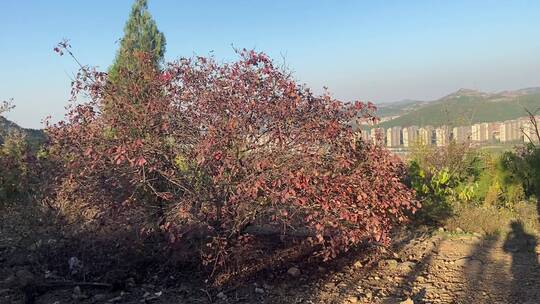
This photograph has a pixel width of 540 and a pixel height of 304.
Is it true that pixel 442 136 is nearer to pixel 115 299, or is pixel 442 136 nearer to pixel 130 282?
pixel 130 282

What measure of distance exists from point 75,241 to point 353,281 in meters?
3.06

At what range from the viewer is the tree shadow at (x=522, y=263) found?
4.45 metres

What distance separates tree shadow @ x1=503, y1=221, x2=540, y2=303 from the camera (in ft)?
14.6

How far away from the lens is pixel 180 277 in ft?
16.4

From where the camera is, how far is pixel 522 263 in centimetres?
537

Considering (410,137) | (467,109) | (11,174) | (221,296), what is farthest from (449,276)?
(11,174)

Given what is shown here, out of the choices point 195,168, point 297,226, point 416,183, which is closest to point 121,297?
point 195,168

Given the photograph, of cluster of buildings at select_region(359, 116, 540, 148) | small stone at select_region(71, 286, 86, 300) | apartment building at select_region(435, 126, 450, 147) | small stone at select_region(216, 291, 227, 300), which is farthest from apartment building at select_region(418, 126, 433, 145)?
small stone at select_region(71, 286, 86, 300)

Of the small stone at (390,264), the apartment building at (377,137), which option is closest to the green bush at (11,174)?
the apartment building at (377,137)

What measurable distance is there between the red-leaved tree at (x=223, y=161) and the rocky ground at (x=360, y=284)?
0.33m

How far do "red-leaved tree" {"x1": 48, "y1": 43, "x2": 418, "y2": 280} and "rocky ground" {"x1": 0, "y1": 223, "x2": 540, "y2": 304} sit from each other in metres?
0.33

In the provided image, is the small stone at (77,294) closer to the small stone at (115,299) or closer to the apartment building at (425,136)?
the small stone at (115,299)

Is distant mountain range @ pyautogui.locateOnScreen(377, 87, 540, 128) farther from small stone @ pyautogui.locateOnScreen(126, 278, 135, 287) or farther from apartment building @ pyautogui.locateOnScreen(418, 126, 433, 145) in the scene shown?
small stone @ pyautogui.locateOnScreen(126, 278, 135, 287)

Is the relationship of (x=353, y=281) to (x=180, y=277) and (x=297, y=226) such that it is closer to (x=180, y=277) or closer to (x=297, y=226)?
(x=297, y=226)
